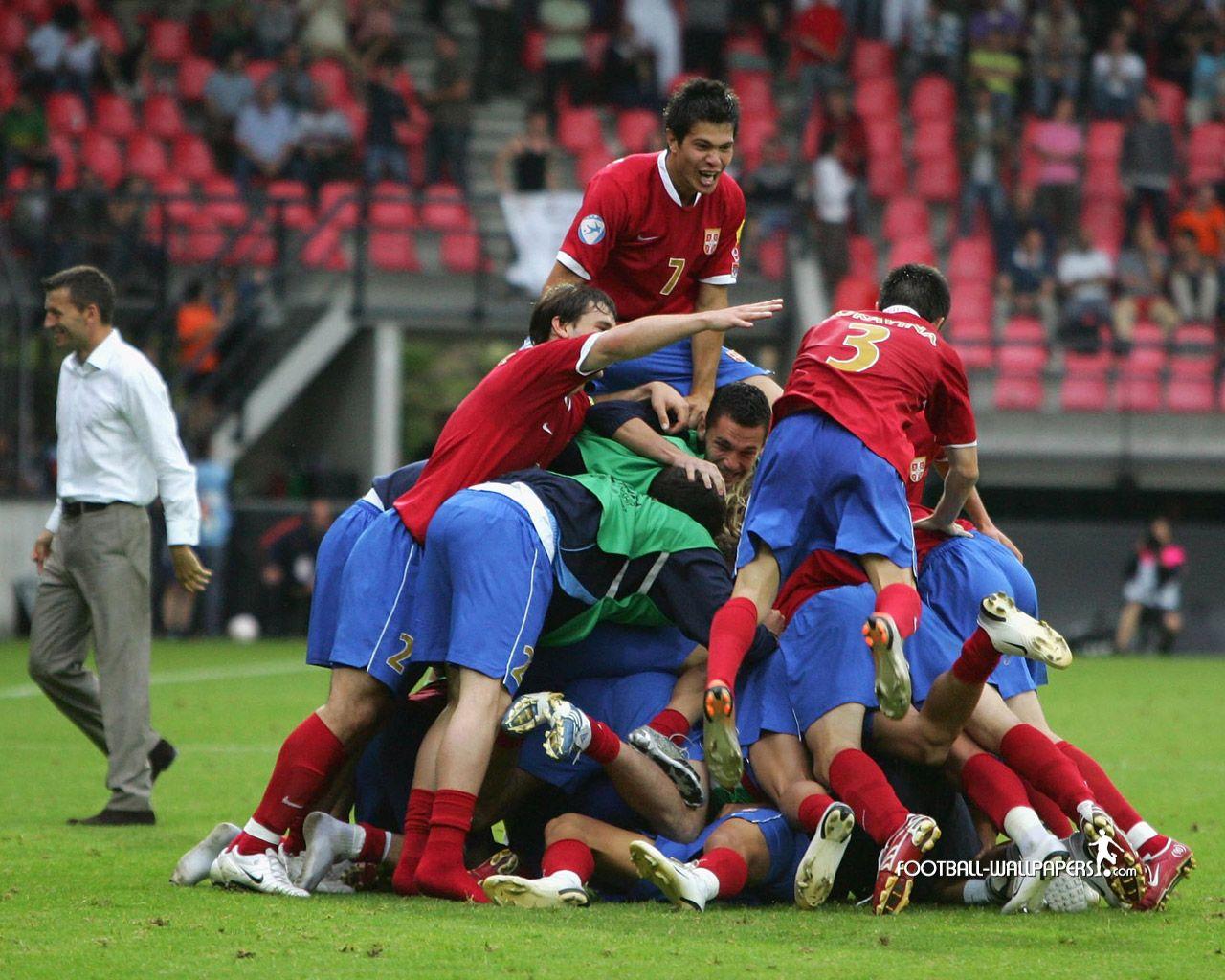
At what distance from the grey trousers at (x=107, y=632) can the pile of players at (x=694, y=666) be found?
1.57m

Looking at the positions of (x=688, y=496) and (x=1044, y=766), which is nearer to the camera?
(x=1044, y=766)

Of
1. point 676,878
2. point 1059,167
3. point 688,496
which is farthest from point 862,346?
point 1059,167

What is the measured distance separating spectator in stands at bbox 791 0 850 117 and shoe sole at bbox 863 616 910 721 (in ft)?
55.5

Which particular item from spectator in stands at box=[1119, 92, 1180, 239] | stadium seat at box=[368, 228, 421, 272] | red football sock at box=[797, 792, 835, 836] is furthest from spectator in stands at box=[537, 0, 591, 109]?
red football sock at box=[797, 792, 835, 836]

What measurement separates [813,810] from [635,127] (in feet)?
52.0

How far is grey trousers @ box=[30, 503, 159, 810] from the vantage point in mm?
7582

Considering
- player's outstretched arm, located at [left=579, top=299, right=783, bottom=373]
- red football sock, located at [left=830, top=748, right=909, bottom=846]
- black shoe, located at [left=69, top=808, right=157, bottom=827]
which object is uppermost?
player's outstretched arm, located at [left=579, top=299, right=783, bottom=373]

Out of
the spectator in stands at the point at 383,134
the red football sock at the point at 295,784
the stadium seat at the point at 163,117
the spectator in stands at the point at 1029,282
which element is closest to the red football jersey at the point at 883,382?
the red football sock at the point at 295,784

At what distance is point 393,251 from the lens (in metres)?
19.2

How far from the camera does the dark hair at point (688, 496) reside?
20.7ft

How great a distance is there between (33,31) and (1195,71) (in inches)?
537

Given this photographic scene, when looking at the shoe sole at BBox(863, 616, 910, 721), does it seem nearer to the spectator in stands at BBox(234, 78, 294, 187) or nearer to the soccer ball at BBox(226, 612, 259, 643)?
the soccer ball at BBox(226, 612, 259, 643)

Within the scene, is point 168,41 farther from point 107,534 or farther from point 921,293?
point 921,293

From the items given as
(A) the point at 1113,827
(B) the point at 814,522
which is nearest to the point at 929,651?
(B) the point at 814,522
